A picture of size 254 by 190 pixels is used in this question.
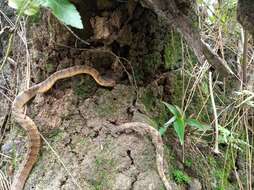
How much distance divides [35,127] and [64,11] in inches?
24.2

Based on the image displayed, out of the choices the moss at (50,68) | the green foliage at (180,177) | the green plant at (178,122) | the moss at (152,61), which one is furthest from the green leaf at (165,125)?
the moss at (50,68)

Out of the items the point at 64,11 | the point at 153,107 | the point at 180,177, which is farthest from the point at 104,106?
the point at 64,11

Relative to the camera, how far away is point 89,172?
1607mm

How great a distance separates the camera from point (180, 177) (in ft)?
5.49

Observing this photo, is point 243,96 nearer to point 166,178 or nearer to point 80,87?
point 166,178

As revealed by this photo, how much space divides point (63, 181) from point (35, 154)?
174mm

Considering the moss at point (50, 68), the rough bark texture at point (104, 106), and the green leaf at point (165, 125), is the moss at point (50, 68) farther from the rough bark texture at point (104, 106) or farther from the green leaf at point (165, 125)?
the green leaf at point (165, 125)

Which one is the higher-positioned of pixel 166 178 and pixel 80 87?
pixel 80 87

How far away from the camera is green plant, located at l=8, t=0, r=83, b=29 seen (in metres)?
1.23

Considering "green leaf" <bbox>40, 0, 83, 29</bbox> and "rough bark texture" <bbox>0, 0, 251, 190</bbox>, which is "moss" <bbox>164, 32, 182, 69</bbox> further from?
"green leaf" <bbox>40, 0, 83, 29</bbox>

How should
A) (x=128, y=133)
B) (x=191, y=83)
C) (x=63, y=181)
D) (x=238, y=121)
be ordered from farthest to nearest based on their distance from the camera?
(x=191, y=83) < (x=238, y=121) < (x=128, y=133) < (x=63, y=181)

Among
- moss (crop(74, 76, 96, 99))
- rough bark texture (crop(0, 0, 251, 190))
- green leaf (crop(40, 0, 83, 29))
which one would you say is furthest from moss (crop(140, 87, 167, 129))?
green leaf (crop(40, 0, 83, 29))

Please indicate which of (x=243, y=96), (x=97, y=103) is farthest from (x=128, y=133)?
(x=243, y=96)

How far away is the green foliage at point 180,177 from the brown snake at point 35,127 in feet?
0.29
